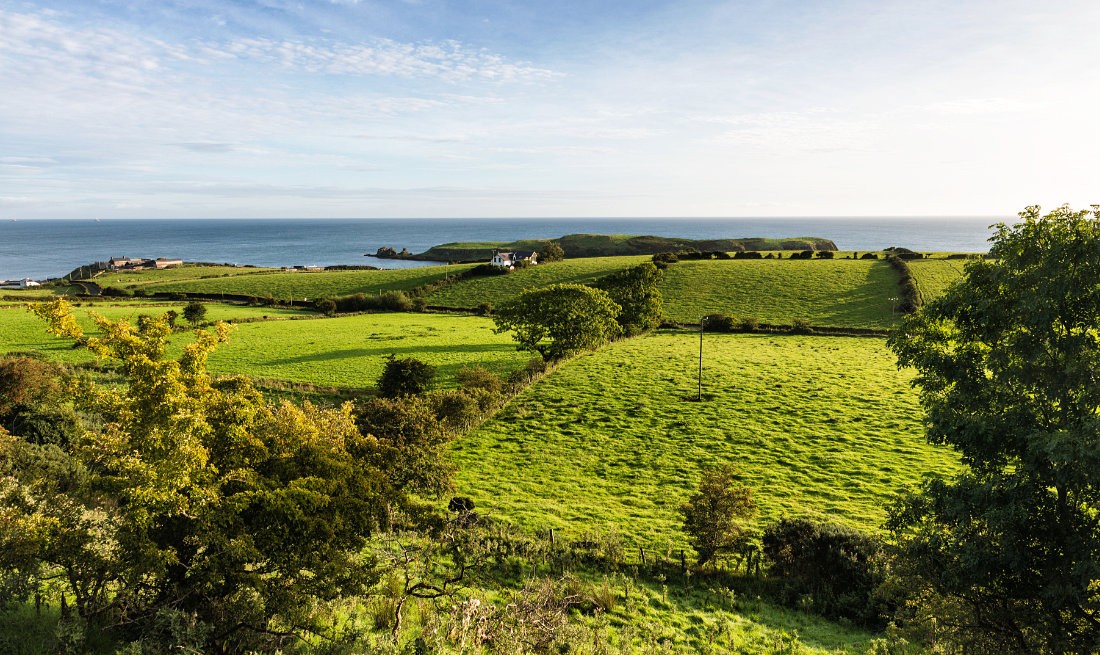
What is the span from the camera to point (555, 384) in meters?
50.7

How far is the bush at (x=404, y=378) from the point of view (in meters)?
43.6

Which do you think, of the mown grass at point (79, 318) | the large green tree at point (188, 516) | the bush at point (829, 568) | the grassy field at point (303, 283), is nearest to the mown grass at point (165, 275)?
the grassy field at point (303, 283)

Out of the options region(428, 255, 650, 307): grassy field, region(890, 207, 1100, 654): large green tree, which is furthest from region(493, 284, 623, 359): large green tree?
region(890, 207, 1100, 654): large green tree

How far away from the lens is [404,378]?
144 ft

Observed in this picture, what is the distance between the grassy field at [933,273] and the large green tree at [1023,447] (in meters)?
84.8

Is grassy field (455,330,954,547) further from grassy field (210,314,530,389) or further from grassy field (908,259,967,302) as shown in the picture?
grassy field (908,259,967,302)

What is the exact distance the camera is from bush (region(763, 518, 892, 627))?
771 inches

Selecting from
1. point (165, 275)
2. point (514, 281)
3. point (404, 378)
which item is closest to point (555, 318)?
point (404, 378)

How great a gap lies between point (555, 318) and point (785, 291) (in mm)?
56041

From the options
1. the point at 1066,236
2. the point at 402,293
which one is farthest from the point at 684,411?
the point at 402,293

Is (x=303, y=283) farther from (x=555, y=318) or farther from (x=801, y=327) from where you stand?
(x=801, y=327)

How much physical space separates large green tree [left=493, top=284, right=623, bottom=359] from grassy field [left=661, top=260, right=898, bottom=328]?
31.4m

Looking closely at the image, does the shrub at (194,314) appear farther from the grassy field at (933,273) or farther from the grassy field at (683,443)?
the grassy field at (933,273)

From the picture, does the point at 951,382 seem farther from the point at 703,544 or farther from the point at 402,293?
the point at 402,293
